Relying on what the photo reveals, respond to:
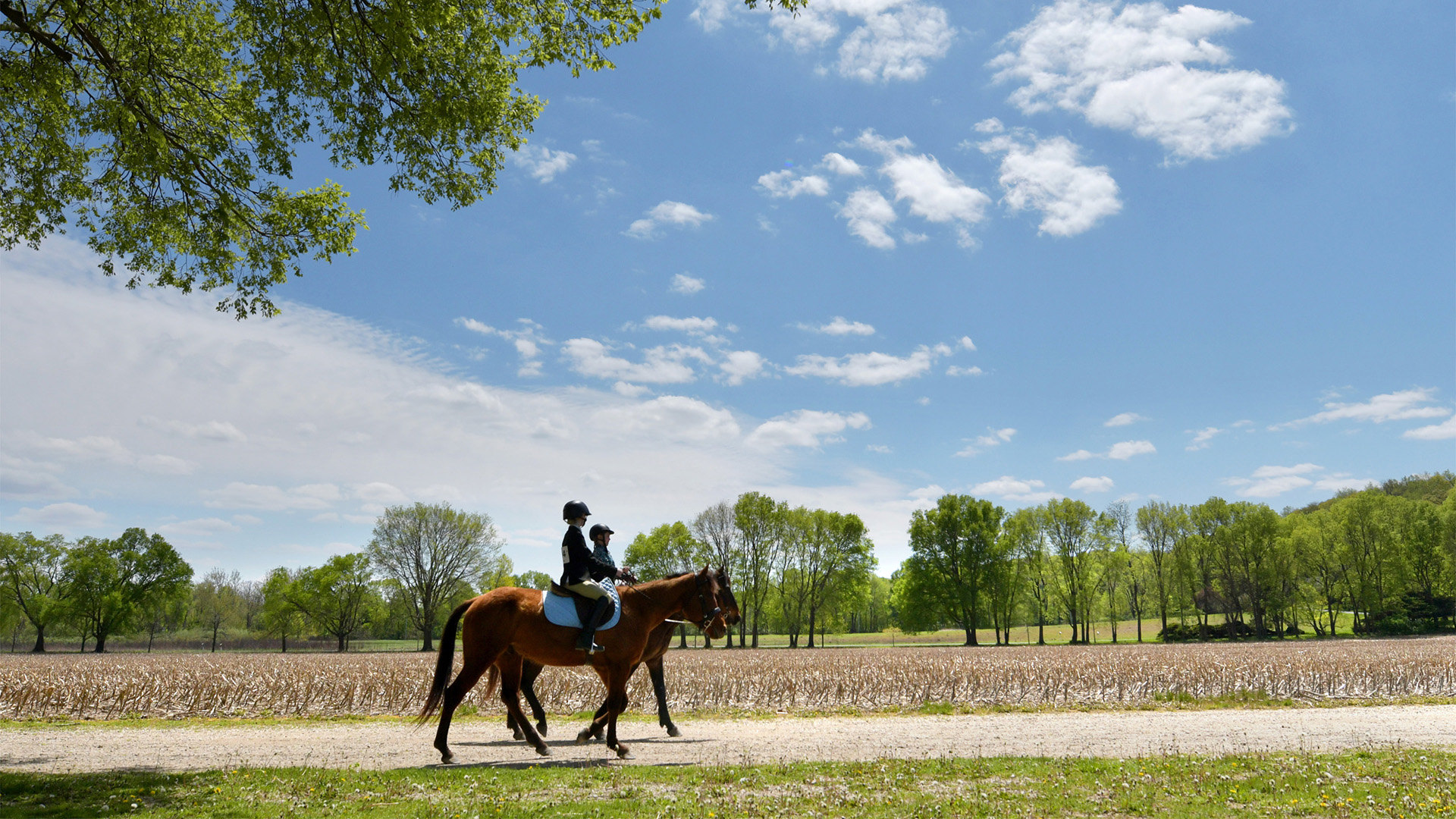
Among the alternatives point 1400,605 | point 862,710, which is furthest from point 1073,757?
point 1400,605

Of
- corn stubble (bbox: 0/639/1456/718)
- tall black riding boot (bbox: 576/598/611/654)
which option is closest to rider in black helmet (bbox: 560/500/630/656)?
tall black riding boot (bbox: 576/598/611/654)

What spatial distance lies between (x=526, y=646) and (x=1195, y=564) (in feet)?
249

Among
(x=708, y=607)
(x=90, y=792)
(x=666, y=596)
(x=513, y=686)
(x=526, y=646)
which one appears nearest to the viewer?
(x=90, y=792)

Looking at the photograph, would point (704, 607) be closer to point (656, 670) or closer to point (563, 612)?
point (656, 670)

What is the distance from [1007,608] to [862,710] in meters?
56.1

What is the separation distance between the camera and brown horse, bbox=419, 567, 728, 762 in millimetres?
10102

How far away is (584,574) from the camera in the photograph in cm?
1019

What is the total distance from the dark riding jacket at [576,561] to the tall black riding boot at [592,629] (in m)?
0.41

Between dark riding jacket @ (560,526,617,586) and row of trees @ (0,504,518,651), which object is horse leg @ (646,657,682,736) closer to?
dark riding jacket @ (560,526,617,586)

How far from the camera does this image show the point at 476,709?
16.9 m

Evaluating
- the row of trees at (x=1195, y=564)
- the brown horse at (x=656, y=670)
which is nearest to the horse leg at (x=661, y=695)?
the brown horse at (x=656, y=670)

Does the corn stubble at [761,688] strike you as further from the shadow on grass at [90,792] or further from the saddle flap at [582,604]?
the shadow on grass at [90,792]

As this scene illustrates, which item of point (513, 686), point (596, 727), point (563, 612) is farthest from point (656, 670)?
point (563, 612)

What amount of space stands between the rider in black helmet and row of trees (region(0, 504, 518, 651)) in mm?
50808
